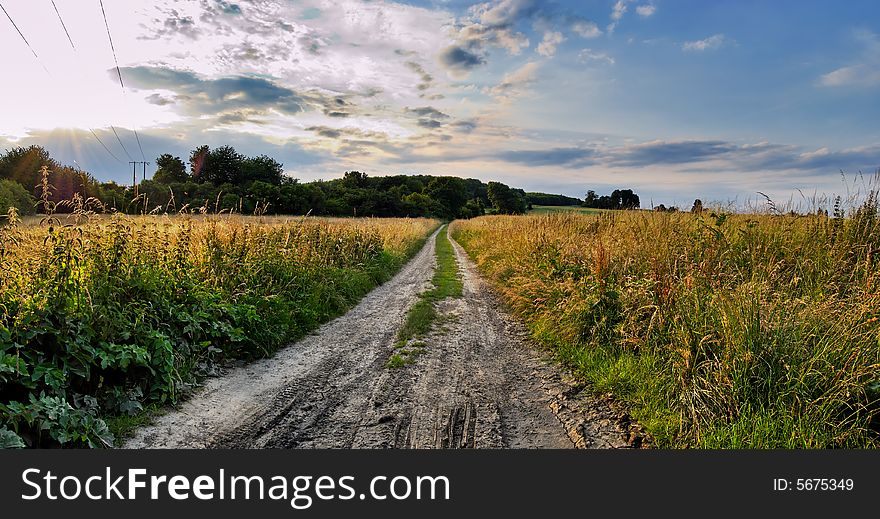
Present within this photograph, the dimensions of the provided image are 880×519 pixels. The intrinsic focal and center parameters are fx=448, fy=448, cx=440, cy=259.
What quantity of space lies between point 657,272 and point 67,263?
7.55 metres

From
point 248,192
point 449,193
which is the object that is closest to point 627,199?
point 248,192

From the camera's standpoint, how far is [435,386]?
17.8 feet

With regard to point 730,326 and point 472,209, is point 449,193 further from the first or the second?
point 730,326

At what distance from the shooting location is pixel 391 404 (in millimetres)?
4832

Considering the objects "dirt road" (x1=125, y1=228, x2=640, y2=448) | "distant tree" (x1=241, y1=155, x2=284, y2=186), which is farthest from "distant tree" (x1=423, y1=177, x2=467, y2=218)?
"dirt road" (x1=125, y1=228, x2=640, y2=448)

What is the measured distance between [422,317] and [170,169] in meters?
61.8

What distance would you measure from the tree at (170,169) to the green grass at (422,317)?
54.1m

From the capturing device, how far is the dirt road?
→ 4.08m

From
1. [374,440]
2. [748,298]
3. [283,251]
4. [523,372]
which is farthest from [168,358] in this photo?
[748,298]

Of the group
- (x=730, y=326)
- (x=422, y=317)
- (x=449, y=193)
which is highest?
(x=449, y=193)

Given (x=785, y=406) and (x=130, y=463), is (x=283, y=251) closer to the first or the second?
(x=130, y=463)

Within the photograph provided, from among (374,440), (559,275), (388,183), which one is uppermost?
(388,183)

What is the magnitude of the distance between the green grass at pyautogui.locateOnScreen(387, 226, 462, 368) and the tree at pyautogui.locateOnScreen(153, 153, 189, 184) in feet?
177

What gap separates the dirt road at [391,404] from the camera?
13.4ft
